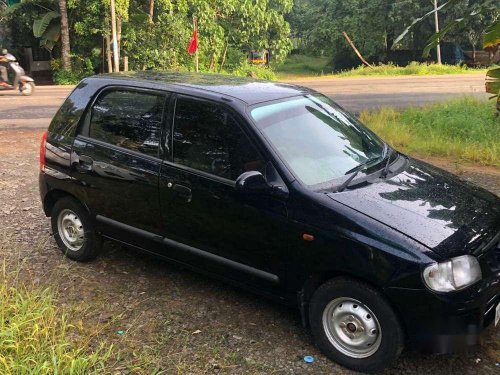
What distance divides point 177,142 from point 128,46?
907 inches

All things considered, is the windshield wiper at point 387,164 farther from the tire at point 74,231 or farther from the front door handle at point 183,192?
the tire at point 74,231

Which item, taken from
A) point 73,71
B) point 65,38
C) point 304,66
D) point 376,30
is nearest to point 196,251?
point 65,38

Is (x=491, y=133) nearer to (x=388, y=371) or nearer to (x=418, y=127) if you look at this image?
(x=418, y=127)

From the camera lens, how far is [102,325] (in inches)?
145

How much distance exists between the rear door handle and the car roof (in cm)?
73

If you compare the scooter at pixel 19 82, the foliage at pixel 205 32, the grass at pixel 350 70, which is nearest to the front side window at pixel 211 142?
the scooter at pixel 19 82

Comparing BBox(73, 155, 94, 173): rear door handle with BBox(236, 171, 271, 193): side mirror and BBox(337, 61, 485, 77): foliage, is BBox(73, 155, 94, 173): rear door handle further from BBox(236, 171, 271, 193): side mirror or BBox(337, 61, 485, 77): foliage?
BBox(337, 61, 485, 77): foliage

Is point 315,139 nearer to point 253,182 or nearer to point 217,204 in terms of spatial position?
point 253,182

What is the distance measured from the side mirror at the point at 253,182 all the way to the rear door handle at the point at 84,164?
5.31ft

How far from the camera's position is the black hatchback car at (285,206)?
3.09 m

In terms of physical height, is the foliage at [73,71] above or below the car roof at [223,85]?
above

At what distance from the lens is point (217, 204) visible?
3.72 metres

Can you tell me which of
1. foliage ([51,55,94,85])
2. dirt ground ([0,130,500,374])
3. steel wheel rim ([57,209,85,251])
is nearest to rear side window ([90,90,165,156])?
steel wheel rim ([57,209,85,251])

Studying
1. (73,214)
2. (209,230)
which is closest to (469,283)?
(209,230)
